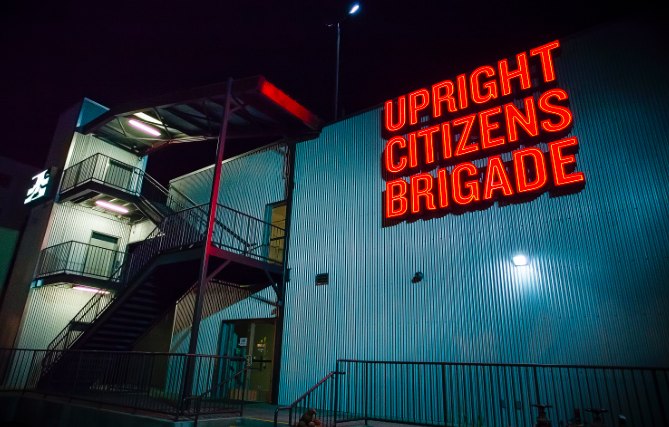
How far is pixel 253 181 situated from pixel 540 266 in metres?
10.9

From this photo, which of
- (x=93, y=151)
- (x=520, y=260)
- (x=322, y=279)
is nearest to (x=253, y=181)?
(x=322, y=279)

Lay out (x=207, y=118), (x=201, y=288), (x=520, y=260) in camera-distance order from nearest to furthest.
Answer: (x=520, y=260) < (x=201, y=288) < (x=207, y=118)

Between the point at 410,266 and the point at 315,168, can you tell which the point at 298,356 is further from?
the point at 315,168

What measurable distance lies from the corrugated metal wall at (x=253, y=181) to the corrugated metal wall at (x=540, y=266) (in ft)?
12.2

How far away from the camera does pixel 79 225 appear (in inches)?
753

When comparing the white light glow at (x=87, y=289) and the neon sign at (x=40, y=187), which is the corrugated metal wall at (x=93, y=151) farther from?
the white light glow at (x=87, y=289)

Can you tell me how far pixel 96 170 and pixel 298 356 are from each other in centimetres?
1345

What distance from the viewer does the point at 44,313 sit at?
679 inches

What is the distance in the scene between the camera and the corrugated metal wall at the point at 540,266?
864cm

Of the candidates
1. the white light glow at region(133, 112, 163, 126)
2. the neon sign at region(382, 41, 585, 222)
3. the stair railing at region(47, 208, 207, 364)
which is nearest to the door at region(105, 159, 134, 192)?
the white light glow at region(133, 112, 163, 126)

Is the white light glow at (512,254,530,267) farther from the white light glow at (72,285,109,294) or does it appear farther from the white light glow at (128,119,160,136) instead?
the white light glow at (72,285,109,294)

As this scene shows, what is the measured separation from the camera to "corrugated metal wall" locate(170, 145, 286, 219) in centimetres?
1598

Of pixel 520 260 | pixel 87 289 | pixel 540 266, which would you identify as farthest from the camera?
pixel 87 289

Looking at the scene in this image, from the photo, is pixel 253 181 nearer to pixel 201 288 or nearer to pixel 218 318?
pixel 218 318
